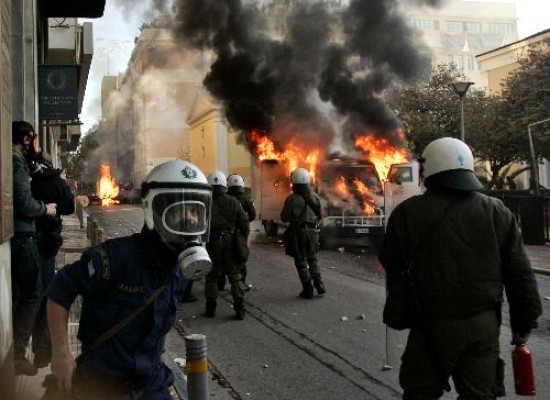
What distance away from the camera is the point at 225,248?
727 centimetres

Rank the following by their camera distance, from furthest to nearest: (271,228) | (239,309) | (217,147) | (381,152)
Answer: (217,147) < (271,228) < (381,152) < (239,309)

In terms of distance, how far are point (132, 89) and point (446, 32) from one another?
41.6 m

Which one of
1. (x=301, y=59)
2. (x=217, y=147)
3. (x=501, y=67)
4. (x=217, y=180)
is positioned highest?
(x=501, y=67)

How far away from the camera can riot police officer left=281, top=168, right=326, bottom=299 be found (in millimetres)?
8289

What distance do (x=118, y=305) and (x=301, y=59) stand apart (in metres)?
20.0

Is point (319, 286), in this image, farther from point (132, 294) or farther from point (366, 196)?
point (366, 196)

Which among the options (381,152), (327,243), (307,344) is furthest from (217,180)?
(381,152)

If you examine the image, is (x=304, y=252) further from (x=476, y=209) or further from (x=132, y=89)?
Answer: (x=132, y=89)

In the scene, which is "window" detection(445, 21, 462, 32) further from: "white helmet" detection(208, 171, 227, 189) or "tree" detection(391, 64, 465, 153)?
"white helmet" detection(208, 171, 227, 189)

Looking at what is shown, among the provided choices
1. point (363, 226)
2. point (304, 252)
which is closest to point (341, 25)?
point (363, 226)

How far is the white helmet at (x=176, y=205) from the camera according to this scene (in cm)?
232

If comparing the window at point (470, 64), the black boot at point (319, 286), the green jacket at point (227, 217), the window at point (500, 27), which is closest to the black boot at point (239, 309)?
the green jacket at point (227, 217)

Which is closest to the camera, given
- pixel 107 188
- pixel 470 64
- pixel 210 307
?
pixel 210 307

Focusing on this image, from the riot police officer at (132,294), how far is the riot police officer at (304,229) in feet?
19.5
